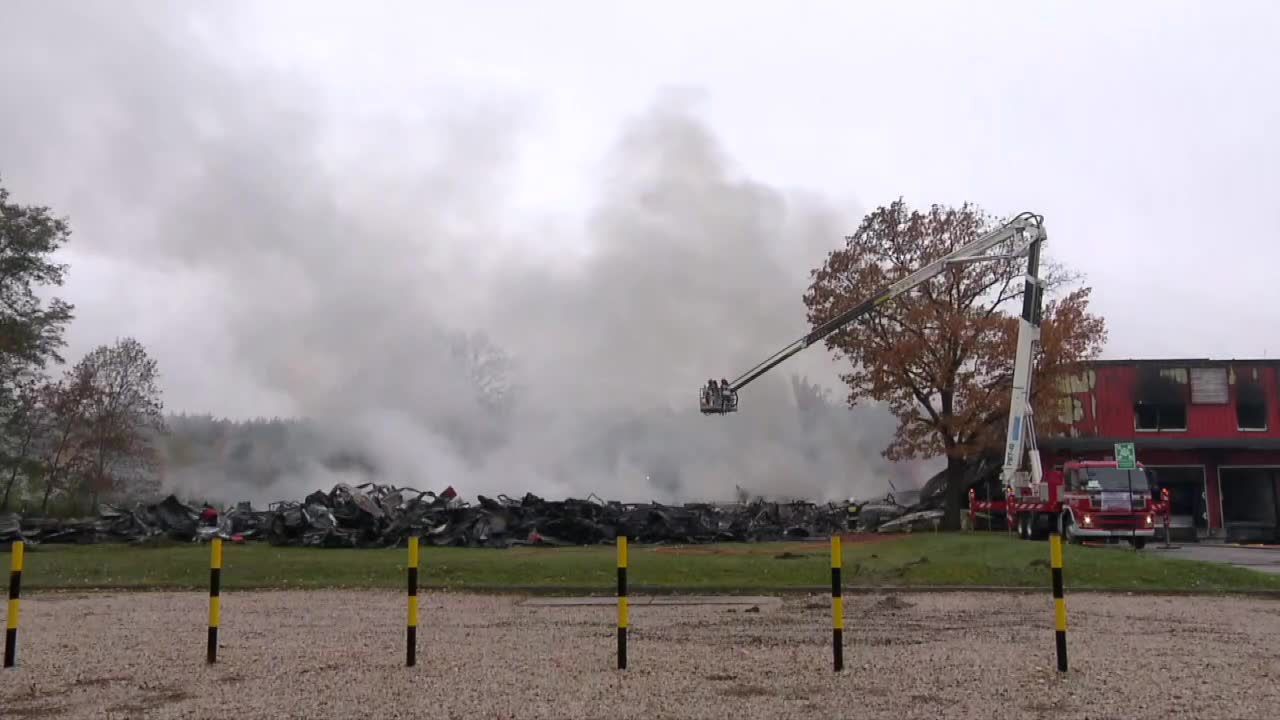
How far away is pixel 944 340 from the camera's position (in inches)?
1235

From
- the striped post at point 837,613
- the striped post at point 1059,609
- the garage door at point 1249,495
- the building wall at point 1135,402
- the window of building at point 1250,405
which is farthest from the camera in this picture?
the window of building at point 1250,405

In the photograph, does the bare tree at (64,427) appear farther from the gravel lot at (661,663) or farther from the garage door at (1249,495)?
the garage door at (1249,495)

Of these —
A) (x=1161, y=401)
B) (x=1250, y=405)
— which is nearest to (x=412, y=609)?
(x=1161, y=401)

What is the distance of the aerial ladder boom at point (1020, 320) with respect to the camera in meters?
26.6

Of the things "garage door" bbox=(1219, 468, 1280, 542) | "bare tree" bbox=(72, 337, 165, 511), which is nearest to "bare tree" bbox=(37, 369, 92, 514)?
"bare tree" bbox=(72, 337, 165, 511)

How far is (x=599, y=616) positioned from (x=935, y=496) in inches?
1087

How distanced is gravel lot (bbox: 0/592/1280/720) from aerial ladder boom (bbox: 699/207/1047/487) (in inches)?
575

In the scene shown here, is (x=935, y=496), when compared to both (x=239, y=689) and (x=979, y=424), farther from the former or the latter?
(x=239, y=689)

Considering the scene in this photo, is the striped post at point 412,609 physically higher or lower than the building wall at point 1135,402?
lower

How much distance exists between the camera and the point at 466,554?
2112 centimetres

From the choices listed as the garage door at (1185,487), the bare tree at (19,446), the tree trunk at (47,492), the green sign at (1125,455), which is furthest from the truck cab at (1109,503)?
the bare tree at (19,446)

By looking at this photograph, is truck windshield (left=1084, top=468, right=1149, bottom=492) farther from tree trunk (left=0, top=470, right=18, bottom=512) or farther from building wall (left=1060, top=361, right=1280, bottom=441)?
tree trunk (left=0, top=470, right=18, bottom=512)

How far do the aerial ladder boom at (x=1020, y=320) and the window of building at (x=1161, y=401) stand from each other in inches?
475

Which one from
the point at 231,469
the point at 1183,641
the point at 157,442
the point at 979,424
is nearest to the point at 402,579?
the point at 1183,641
